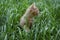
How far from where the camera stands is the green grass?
380 cm

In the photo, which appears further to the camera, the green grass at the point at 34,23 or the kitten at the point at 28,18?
the kitten at the point at 28,18

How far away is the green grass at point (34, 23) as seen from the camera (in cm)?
380

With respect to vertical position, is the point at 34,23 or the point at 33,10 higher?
the point at 33,10

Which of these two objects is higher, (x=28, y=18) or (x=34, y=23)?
(x=28, y=18)

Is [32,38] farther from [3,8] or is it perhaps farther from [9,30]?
[3,8]

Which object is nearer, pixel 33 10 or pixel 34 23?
pixel 34 23

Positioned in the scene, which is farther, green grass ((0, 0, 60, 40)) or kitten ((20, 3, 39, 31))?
kitten ((20, 3, 39, 31))

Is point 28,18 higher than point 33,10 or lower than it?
lower

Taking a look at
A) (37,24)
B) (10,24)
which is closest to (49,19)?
(37,24)

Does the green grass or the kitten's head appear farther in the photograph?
the kitten's head

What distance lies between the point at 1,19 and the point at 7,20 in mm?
145

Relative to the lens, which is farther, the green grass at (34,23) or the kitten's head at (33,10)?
the kitten's head at (33,10)

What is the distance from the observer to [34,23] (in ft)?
13.1

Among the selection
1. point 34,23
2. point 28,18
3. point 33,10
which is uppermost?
point 33,10
